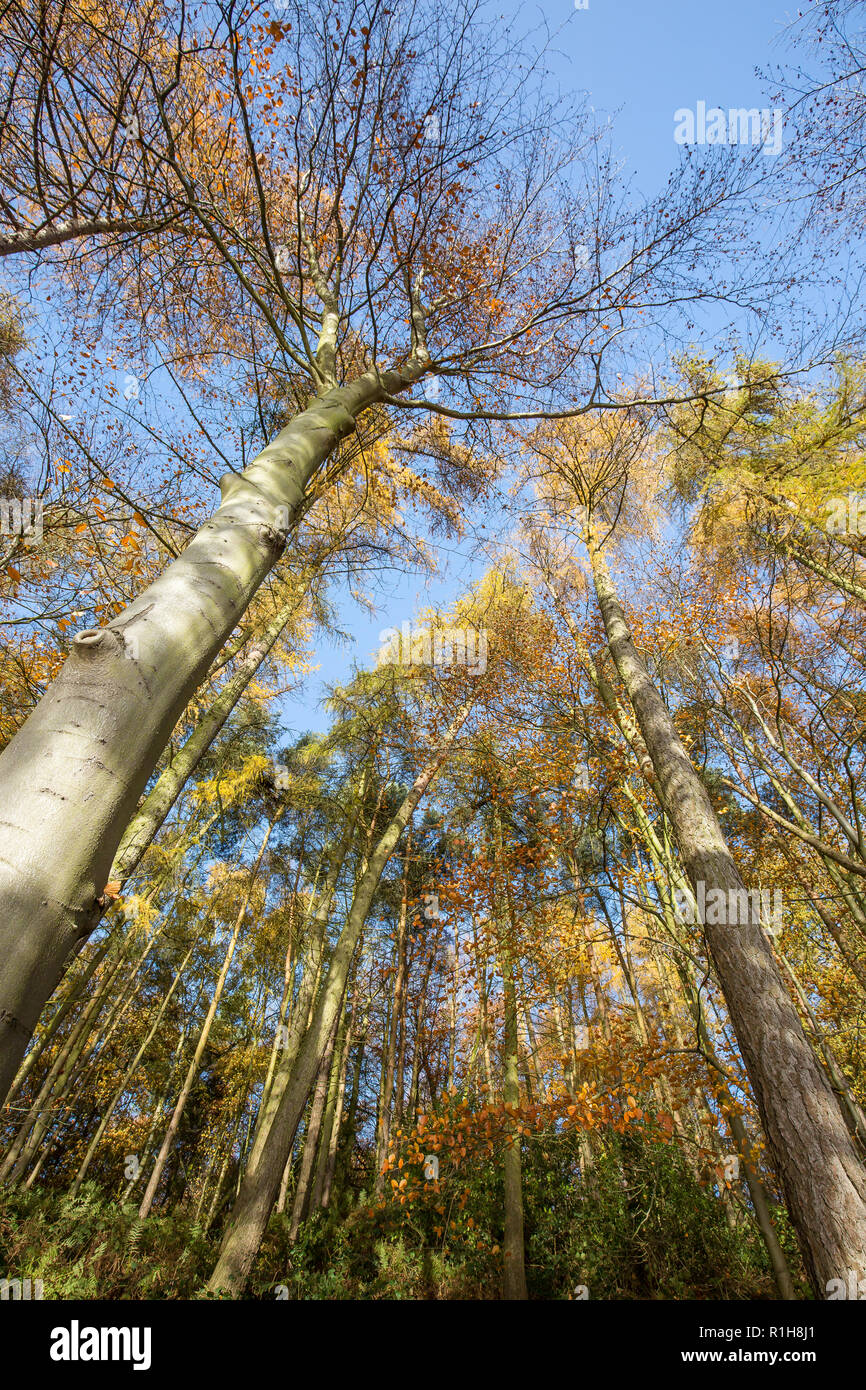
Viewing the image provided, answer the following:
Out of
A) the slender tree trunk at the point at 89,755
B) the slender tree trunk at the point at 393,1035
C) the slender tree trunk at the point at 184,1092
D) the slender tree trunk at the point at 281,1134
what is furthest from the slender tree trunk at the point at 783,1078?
the slender tree trunk at the point at 184,1092

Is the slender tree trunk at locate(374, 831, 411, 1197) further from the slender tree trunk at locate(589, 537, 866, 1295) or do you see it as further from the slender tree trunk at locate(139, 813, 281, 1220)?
the slender tree trunk at locate(589, 537, 866, 1295)

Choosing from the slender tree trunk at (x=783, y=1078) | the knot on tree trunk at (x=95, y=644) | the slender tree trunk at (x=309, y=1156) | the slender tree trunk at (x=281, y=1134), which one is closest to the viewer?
the knot on tree trunk at (x=95, y=644)

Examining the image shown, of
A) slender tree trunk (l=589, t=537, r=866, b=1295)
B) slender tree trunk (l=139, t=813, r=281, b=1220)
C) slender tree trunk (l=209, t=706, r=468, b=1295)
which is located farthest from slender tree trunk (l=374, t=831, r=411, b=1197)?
slender tree trunk (l=589, t=537, r=866, b=1295)

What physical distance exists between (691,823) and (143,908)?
5137mm

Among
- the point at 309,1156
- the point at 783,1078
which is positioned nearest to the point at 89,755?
the point at 783,1078

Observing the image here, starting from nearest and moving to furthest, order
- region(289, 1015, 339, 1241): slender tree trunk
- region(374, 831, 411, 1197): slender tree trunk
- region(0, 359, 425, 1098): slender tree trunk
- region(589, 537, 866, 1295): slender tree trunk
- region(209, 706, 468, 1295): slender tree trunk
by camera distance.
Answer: region(0, 359, 425, 1098): slender tree trunk < region(589, 537, 866, 1295): slender tree trunk < region(209, 706, 468, 1295): slender tree trunk < region(289, 1015, 339, 1241): slender tree trunk < region(374, 831, 411, 1197): slender tree trunk

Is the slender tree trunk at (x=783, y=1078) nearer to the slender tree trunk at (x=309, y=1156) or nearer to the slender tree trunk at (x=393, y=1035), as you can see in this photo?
the slender tree trunk at (x=309, y=1156)

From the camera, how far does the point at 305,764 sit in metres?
12.6

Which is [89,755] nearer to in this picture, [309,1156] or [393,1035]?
[309,1156]

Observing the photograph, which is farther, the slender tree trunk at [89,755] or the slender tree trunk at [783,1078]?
the slender tree trunk at [783,1078]

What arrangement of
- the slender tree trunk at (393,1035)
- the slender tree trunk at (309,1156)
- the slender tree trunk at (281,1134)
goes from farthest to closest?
the slender tree trunk at (393,1035), the slender tree trunk at (309,1156), the slender tree trunk at (281,1134)
